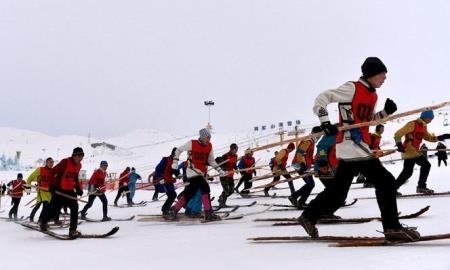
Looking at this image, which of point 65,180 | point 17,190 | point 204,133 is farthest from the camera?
point 17,190

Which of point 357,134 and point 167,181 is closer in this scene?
point 357,134

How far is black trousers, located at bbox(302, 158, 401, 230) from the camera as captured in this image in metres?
5.02

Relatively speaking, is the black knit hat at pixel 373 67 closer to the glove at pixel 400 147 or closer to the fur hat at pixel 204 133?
the fur hat at pixel 204 133

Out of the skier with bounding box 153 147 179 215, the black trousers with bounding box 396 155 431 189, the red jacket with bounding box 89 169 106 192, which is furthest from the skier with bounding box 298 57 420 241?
the red jacket with bounding box 89 169 106 192

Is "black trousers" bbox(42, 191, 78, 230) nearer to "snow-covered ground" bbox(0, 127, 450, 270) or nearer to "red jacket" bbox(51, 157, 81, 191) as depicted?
"red jacket" bbox(51, 157, 81, 191)

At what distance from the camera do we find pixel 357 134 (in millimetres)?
5266

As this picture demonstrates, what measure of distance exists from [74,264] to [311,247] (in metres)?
2.55

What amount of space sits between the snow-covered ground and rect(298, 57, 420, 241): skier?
513mm

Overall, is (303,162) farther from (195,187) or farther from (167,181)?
(167,181)

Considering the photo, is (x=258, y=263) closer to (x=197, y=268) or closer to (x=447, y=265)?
(x=197, y=268)

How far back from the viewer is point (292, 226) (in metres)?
7.59

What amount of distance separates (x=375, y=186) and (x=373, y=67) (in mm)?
1184

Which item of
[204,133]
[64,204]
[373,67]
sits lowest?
[64,204]

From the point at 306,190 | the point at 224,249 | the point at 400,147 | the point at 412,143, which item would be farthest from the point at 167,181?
the point at 224,249
